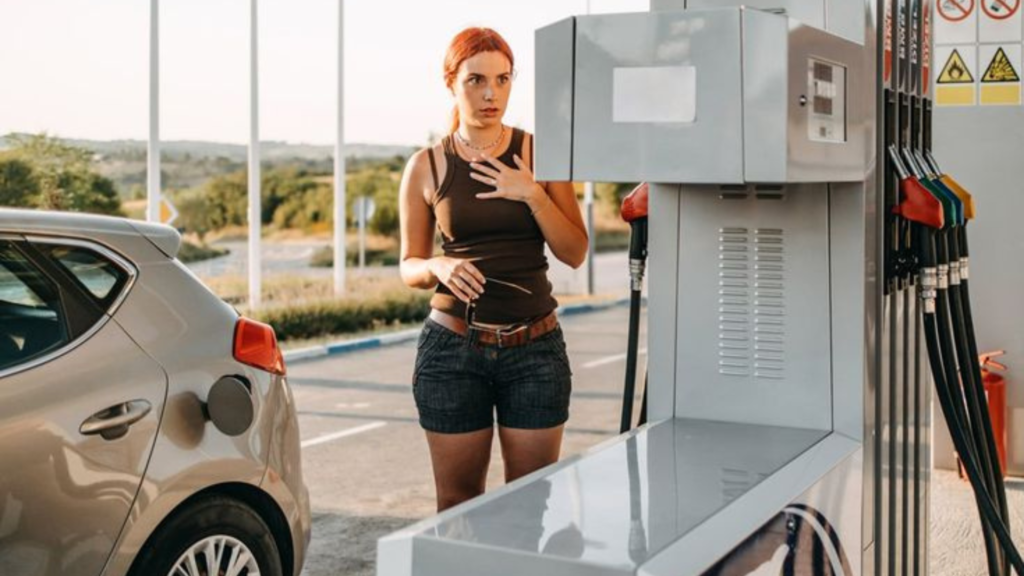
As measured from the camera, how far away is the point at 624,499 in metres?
2.45

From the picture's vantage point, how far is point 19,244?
4.15m

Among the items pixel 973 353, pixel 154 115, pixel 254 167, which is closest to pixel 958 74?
pixel 973 353

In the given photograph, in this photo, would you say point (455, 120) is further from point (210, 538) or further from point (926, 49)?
point (210, 538)

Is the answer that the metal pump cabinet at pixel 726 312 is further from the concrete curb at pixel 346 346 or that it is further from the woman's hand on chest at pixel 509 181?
the concrete curb at pixel 346 346

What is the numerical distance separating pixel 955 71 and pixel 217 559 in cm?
497

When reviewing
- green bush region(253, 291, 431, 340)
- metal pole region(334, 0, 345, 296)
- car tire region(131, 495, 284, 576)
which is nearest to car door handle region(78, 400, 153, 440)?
car tire region(131, 495, 284, 576)

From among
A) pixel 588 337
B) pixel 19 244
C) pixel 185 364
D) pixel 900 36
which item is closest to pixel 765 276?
pixel 900 36

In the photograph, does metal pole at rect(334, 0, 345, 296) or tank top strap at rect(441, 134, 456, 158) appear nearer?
tank top strap at rect(441, 134, 456, 158)

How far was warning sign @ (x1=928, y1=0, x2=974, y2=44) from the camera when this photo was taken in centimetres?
755

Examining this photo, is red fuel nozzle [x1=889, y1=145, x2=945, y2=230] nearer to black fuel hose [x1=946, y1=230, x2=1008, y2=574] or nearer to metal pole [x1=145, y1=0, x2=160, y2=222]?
black fuel hose [x1=946, y1=230, x2=1008, y2=574]

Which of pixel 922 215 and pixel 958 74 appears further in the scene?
pixel 958 74

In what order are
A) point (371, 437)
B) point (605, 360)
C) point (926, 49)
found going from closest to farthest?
point (926, 49) < point (371, 437) < point (605, 360)

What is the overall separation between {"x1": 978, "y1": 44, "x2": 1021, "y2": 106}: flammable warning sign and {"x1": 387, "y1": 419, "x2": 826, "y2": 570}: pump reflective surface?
5009 mm

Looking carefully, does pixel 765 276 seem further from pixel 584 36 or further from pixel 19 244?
pixel 19 244
